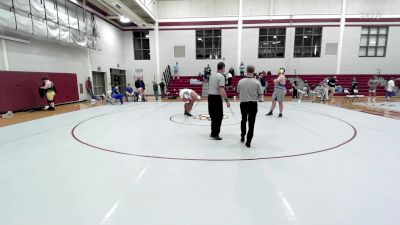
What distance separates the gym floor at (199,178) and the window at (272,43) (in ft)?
51.4

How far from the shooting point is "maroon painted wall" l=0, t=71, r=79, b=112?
362 inches

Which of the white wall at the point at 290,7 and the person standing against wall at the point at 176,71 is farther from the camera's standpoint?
the person standing against wall at the point at 176,71

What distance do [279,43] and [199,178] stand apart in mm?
19702

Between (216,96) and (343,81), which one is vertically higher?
(343,81)

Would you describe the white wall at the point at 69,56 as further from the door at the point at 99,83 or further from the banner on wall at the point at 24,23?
the banner on wall at the point at 24,23

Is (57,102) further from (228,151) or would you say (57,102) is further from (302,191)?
(302,191)

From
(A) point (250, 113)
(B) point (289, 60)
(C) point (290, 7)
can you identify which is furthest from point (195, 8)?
(A) point (250, 113)

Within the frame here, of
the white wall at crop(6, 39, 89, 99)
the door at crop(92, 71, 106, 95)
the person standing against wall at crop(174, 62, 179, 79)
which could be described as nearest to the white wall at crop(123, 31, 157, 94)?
the person standing against wall at crop(174, 62, 179, 79)

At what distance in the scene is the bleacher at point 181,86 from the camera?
60.2 ft

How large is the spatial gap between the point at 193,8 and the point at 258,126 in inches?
668

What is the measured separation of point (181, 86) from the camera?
1919cm

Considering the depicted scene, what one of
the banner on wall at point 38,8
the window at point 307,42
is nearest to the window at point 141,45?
the banner on wall at point 38,8

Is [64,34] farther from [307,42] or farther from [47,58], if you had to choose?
[307,42]

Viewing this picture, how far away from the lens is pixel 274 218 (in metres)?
2.25
